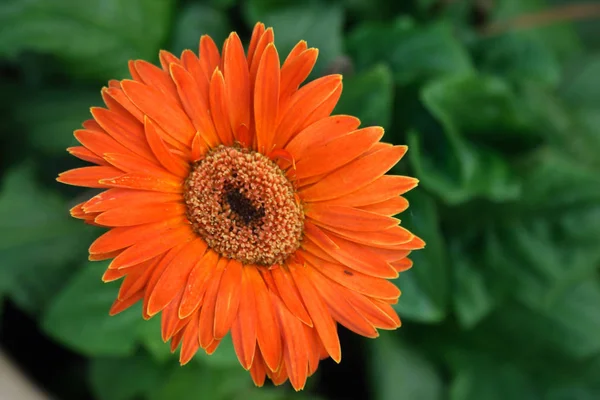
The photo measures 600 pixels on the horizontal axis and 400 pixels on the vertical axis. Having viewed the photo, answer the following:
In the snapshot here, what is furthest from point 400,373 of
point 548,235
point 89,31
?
point 89,31

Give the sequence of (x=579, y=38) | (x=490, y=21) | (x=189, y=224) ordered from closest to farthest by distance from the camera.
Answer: (x=189, y=224), (x=490, y=21), (x=579, y=38)

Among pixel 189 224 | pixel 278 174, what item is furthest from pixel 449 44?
pixel 189 224

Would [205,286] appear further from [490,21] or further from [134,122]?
[490,21]

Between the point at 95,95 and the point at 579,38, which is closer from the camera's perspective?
the point at 95,95

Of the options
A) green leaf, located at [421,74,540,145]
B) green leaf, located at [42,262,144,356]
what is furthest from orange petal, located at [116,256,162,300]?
green leaf, located at [421,74,540,145]

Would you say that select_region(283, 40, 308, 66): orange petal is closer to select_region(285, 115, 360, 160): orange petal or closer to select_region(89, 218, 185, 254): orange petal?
select_region(285, 115, 360, 160): orange petal

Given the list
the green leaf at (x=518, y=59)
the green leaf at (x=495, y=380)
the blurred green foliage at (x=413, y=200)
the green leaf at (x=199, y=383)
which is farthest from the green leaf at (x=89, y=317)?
the green leaf at (x=518, y=59)
